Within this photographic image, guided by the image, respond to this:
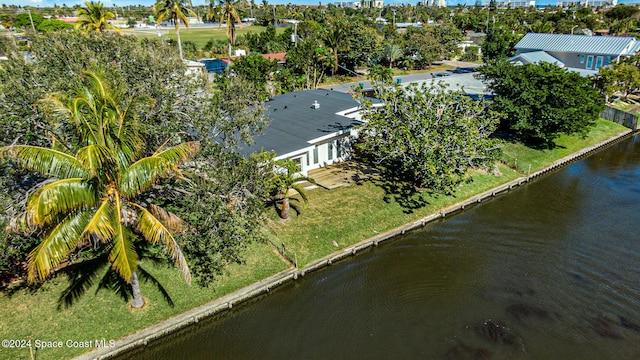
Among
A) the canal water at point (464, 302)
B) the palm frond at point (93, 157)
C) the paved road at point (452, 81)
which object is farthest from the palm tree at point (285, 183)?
the paved road at point (452, 81)

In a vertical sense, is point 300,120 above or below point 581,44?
below

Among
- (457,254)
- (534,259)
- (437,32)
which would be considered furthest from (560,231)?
(437,32)

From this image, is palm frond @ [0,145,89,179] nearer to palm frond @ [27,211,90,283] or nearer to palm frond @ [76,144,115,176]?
palm frond @ [76,144,115,176]

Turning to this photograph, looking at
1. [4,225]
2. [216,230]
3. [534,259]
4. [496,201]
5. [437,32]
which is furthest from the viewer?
[437,32]

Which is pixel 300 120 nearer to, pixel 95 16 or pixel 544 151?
pixel 95 16

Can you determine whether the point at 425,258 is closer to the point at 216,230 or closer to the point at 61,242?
the point at 216,230

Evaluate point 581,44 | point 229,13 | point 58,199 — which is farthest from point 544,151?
point 58,199
